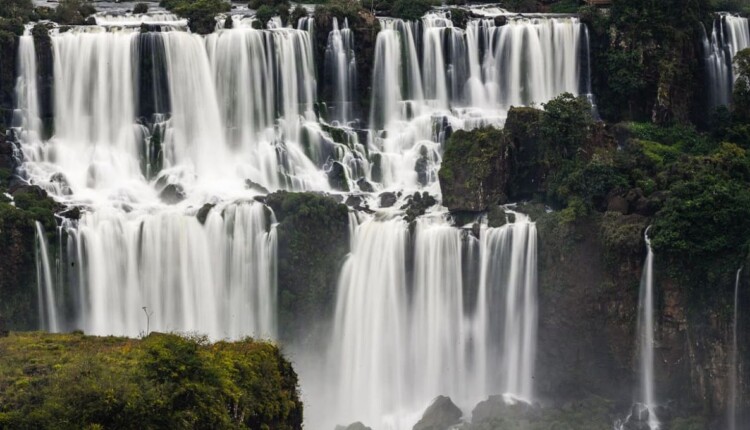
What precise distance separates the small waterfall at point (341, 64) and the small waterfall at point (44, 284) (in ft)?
49.8

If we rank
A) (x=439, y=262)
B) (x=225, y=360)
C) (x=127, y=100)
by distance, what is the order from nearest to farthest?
(x=225, y=360) → (x=439, y=262) → (x=127, y=100)

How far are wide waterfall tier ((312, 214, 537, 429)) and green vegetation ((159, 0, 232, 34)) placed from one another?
13.3m

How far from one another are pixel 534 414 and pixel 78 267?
55.0 feet

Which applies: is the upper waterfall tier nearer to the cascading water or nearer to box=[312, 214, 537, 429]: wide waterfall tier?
box=[312, 214, 537, 429]: wide waterfall tier

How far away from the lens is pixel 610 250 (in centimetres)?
4609

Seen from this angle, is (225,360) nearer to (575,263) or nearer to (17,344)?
(17,344)

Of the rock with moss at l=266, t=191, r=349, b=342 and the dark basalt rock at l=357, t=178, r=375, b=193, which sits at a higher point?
the dark basalt rock at l=357, t=178, r=375, b=193

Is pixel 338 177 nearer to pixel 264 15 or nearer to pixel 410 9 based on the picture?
pixel 264 15

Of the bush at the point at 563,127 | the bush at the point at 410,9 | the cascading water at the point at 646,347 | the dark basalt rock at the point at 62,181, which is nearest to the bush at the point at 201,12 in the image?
the bush at the point at 410,9

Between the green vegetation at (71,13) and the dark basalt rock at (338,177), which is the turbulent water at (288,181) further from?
the green vegetation at (71,13)

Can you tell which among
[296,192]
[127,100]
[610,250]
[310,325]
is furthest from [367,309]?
[127,100]

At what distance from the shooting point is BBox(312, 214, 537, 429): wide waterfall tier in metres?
47.7

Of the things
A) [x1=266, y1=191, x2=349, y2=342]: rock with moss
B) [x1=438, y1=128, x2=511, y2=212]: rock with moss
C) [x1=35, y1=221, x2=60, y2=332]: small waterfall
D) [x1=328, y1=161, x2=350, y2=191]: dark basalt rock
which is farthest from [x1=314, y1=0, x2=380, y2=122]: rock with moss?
[x1=35, y1=221, x2=60, y2=332]: small waterfall

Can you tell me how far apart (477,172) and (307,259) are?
6980 mm
